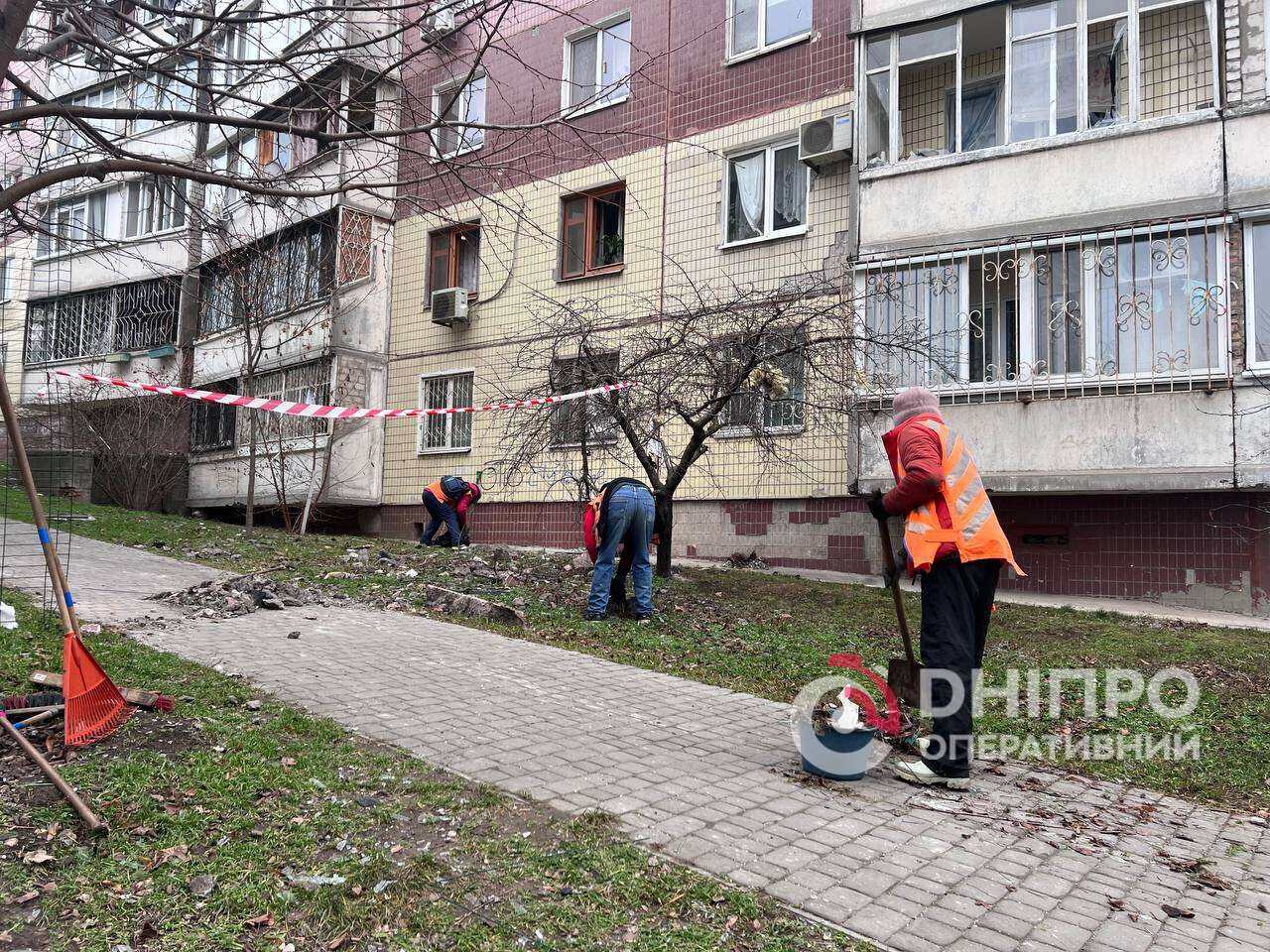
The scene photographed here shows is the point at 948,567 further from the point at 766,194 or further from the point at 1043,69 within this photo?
the point at 766,194

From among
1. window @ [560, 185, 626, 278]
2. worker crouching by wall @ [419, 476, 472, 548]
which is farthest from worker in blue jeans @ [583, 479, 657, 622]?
window @ [560, 185, 626, 278]

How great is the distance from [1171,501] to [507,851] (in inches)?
396

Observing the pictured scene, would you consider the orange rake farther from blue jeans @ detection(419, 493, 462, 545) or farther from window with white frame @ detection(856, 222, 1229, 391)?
blue jeans @ detection(419, 493, 462, 545)

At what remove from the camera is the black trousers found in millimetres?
4641

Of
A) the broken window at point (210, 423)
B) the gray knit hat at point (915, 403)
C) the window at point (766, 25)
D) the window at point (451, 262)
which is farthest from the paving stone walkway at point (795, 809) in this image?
the broken window at point (210, 423)

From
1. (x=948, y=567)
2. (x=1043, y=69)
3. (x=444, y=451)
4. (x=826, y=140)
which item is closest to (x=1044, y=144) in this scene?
(x=1043, y=69)

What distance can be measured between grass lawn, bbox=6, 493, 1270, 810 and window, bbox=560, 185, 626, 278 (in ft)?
20.9

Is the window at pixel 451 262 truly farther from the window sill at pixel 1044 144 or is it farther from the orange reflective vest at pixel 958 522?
the orange reflective vest at pixel 958 522

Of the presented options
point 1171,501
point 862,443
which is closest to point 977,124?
point 862,443

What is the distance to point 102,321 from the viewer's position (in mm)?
25672

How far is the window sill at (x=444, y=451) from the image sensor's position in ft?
58.7

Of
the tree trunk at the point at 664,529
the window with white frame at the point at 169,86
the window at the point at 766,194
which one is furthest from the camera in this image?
the window at the point at 766,194

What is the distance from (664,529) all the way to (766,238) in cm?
598

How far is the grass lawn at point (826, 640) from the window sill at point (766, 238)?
5446 mm
